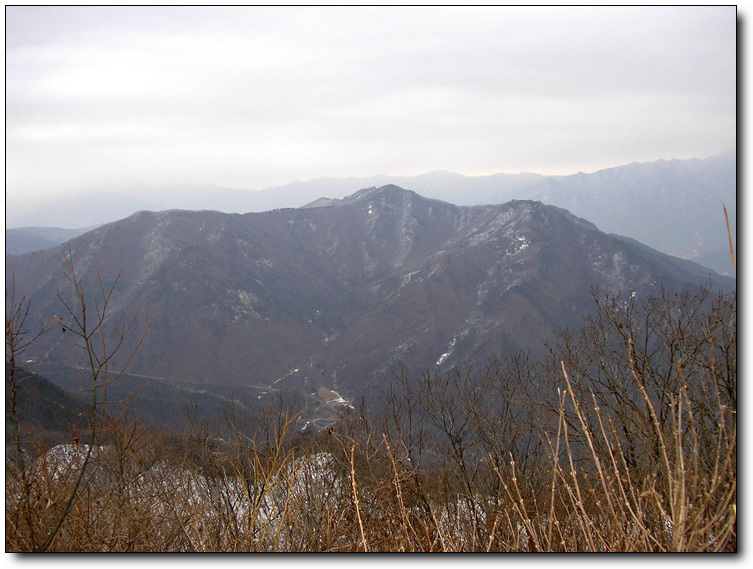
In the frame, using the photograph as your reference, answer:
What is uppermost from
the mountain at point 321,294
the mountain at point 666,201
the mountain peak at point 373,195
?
the mountain peak at point 373,195

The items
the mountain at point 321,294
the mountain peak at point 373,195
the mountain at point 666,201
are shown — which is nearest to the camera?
the mountain at point 666,201

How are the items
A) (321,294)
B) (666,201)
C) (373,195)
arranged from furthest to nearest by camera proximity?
1. (373,195)
2. (321,294)
3. (666,201)

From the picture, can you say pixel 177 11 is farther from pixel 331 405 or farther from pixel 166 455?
pixel 331 405

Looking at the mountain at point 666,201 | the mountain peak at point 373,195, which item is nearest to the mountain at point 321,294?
the mountain at point 666,201

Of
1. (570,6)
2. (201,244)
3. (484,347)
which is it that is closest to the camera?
(570,6)

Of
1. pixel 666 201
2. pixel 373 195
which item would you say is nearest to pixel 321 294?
pixel 373 195

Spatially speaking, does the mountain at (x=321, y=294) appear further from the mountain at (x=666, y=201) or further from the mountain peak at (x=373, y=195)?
the mountain peak at (x=373, y=195)

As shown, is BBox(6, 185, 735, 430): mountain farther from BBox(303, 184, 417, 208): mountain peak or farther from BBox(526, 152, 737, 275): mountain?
BBox(303, 184, 417, 208): mountain peak

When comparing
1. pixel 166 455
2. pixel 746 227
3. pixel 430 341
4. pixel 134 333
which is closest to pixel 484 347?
pixel 430 341

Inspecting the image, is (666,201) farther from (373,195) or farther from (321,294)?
(373,195)
